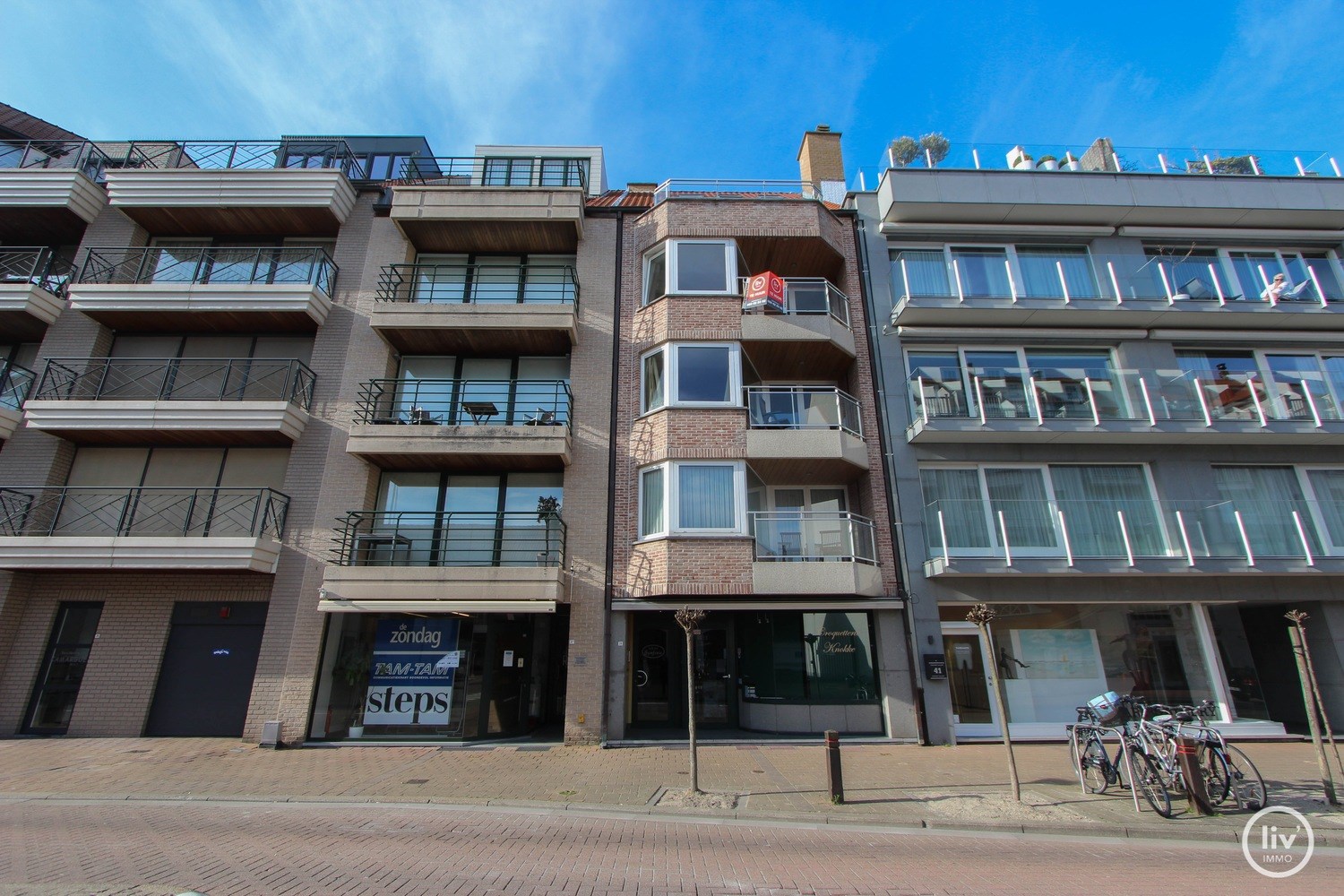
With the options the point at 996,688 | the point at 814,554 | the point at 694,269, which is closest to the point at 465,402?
the point at 694,269

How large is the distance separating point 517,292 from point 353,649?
936 cm

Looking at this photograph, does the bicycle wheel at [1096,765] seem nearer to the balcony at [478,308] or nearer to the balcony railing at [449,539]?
the balcony railing at [449,539]

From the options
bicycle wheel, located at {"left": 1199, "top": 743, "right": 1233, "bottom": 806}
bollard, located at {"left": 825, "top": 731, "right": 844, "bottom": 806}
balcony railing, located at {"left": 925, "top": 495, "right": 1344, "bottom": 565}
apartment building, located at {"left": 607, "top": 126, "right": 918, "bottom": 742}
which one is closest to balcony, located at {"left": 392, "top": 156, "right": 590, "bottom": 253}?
apartment building, located at {"left": 607, "top": 126, "right": 918, "bottom": 742}

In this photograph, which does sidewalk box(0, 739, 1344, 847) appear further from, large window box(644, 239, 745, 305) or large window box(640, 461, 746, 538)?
large window box(644, 239, 745, 305)

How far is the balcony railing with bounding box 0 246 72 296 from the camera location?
15.3 metres

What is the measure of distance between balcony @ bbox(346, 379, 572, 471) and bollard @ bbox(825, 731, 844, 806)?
793cm

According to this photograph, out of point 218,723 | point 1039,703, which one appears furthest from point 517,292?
point 1039,703

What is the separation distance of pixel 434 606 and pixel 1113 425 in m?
15.4

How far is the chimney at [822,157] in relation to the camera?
Result: 1777 centimetres

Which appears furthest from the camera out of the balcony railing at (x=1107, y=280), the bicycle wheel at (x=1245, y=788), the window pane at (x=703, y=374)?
the balcony railing at (x=1107, y=280)

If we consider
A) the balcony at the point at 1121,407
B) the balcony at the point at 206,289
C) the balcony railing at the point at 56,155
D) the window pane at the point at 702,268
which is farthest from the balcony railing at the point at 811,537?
the balcony railing at the point at 56,155

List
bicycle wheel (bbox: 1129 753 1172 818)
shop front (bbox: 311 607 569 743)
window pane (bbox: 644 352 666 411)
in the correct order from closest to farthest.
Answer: bicycle wheel (bbox: 1129 753 1172 818) < shop front (bbox: 311 607 569 743) < window pane (bbox: 644 352 666 411)

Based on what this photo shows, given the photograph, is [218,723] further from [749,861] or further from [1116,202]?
[1116,202]

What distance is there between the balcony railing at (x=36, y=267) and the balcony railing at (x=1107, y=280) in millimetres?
21502
